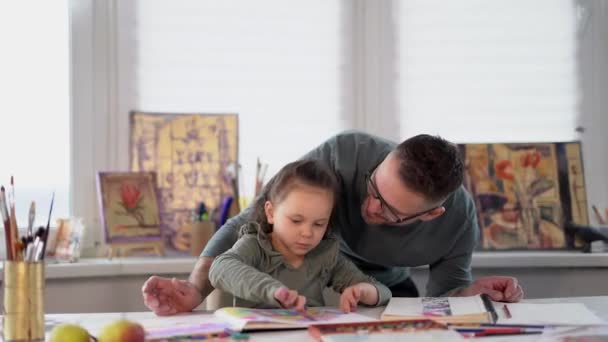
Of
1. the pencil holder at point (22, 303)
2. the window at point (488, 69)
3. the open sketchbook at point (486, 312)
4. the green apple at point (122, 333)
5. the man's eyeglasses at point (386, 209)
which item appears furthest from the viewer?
the window at point (488, 69)

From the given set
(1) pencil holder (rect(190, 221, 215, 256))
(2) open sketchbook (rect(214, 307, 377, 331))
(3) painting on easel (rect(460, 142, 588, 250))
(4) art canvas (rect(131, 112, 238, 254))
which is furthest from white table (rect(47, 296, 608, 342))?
(4) art canvas (rect(131, 112, 238, 254))

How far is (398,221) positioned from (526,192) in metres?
1.00

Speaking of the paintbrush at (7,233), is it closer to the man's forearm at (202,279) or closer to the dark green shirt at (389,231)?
the man's forearm at (202,279)

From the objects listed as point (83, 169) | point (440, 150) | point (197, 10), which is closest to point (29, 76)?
point (83, 169)

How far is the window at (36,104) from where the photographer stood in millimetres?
2609

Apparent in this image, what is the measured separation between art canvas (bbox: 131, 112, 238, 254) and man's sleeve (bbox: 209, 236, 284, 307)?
100 centimetres

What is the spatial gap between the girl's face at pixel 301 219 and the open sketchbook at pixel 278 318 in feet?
0.57

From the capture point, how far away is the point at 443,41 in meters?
2.78

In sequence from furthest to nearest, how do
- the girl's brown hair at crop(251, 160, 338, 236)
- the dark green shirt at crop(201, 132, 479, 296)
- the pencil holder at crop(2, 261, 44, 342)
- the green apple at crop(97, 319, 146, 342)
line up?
the dark green shirt at crop(201, 132, 479, 296) → the girl's brown hair at crop(251, 160, 338, 236) → the pencil holder at crop(2, 261, 44, 342) → the green apple at crop(97, 319, 146, 342)

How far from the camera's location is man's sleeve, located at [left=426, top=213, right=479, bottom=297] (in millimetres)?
A: 2068

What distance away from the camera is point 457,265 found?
2.07 metres

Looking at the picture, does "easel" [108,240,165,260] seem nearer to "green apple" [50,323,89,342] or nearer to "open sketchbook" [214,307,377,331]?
"open sketchbook" [214,307,377,331]

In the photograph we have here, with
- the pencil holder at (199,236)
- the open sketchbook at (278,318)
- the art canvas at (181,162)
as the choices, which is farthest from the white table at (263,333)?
the art canvas at (181,162)

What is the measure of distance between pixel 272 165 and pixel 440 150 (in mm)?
1084
